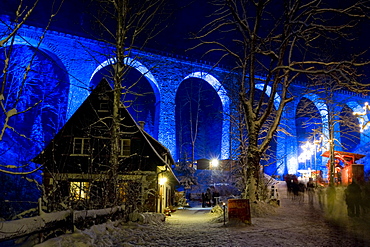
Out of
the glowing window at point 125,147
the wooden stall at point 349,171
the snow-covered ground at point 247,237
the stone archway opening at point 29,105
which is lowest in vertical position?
the snow-covered ground at point 247,237

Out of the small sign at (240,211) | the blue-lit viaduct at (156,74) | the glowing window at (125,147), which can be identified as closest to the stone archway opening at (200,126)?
the blue-lit viaduct at (156,74)

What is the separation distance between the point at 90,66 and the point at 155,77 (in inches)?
298

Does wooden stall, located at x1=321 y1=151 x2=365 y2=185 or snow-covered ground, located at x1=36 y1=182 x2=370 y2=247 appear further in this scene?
wooden stall, located at x1=321 y1=151 x2=365 y2=185

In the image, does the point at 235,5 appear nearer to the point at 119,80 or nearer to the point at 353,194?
the point at 119,80

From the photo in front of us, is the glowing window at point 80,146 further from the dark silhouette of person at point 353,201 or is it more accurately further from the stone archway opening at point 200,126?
the stone archway opening at point 200,126

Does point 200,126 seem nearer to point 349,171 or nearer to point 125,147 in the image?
point 349,171

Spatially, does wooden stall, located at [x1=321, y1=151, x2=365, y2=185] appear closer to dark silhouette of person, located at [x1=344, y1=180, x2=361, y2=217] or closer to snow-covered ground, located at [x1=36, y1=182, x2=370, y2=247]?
dark silhouette of person, located at [x1=344, y1=180, x2=361, y2=217]

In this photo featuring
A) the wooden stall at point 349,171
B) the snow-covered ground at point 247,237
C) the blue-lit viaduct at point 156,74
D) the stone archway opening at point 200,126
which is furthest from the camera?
the stone archway opening at point 200,126

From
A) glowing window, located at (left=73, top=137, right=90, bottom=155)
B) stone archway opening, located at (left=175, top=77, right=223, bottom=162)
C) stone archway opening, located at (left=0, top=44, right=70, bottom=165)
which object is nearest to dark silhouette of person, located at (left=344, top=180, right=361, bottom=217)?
glowing window, located at (left=73, top=137, right=90, bottom=155)

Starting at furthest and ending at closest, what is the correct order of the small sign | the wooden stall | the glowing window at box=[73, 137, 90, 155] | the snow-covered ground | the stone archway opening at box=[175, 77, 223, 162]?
the stone archway opening at box=[175, 77, 223, 162]
the wooden stall
the glowing window at box=[73, 137, 90, 155]
the small sign
the snow-covered ground

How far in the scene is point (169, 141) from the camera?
3278 centimetres

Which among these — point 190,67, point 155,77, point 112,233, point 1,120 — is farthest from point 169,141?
point 112,233

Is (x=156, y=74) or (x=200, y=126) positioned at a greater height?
(x=156, y=74)

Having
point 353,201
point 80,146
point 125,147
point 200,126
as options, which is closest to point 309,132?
point 353,201
